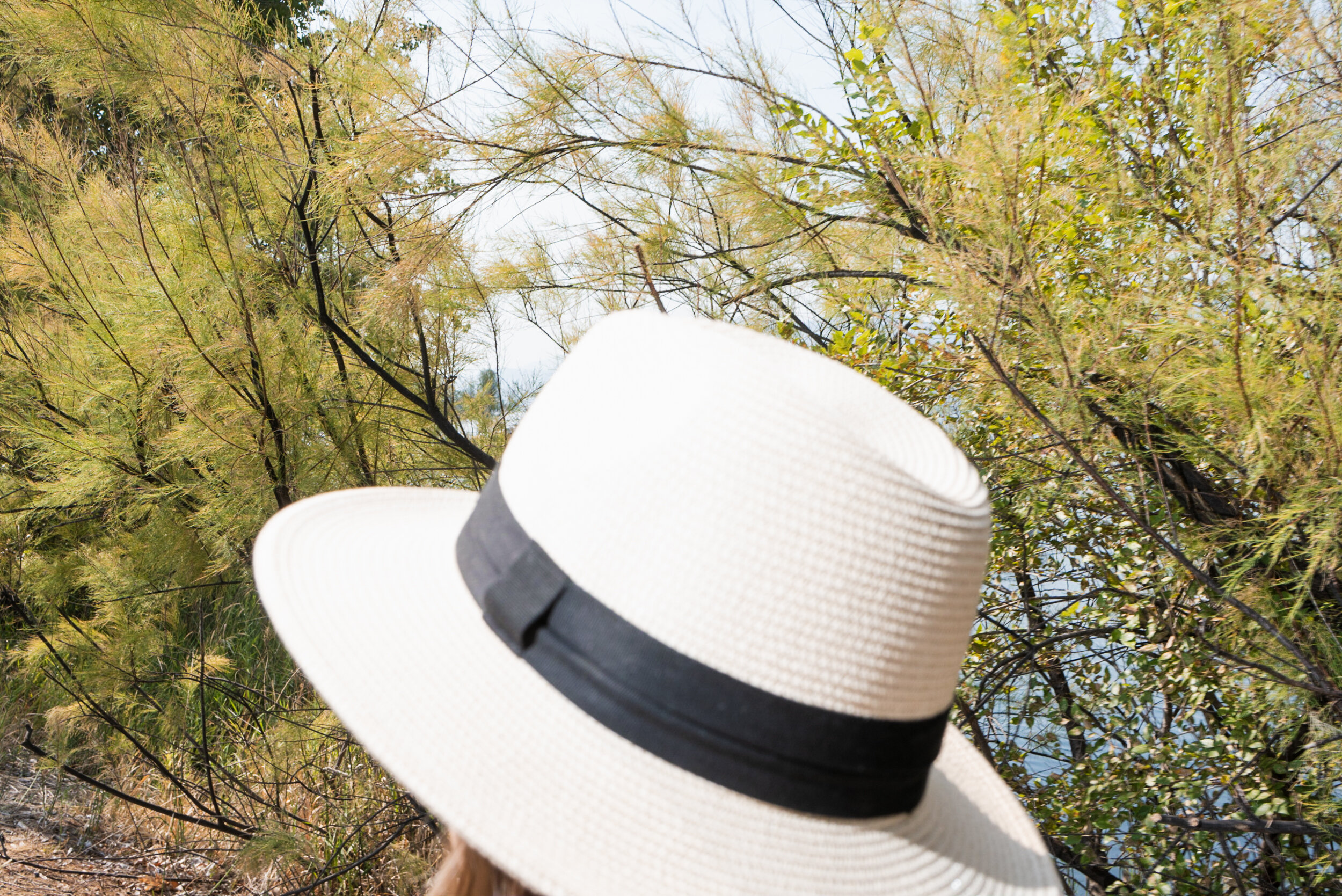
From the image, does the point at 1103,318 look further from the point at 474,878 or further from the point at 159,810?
the point at 159,810

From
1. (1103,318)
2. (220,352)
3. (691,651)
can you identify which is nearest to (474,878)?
(691,651)

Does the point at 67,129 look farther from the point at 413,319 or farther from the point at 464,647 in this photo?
the point at 464,647

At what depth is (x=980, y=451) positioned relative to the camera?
1.96 meters

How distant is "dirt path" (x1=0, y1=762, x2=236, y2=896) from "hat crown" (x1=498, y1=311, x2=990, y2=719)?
2800 millimetres

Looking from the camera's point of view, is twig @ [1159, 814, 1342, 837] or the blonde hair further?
twig @ [1159, 814, 1342, 837]

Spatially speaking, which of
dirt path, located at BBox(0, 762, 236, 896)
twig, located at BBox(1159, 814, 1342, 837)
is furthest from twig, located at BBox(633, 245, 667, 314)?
dirt path, located at BBox(0, 762, 236, 896)

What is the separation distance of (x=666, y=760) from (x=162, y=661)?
11.8 feet

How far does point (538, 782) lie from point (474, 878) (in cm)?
15

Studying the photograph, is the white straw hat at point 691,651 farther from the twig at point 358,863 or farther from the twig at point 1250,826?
the twig at point 358,863

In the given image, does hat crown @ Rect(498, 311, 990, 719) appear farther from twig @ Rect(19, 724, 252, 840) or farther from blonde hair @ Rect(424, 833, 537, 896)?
twig @ Rect(19, 724, 252, 840)

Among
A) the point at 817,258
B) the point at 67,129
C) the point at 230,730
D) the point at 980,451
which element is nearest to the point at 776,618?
the point at 980,451

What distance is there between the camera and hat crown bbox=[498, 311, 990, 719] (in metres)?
0.66

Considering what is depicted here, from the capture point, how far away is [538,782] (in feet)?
2.14

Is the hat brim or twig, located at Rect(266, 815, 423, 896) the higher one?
the hat brim
